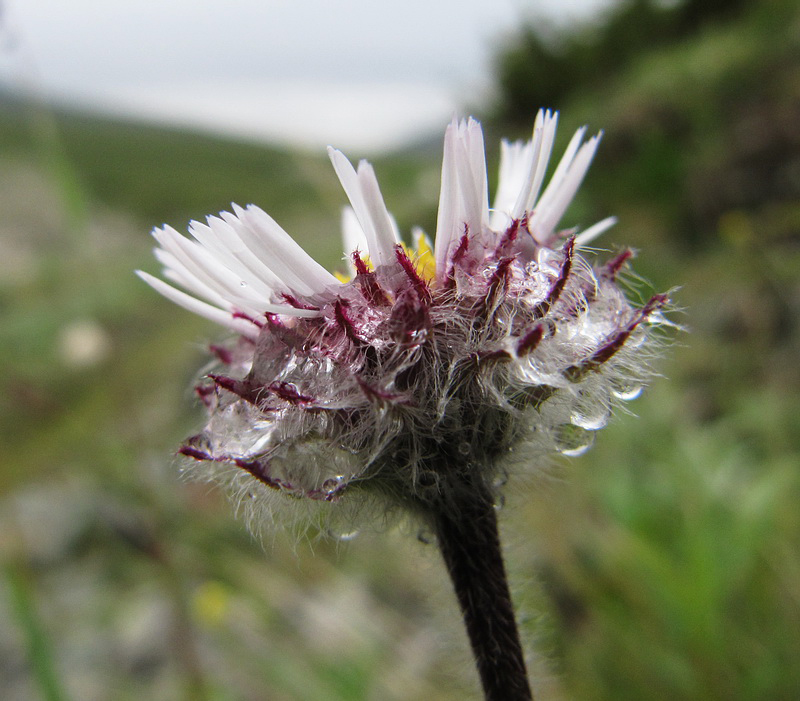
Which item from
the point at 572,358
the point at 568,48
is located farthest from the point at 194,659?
the point at 568,48

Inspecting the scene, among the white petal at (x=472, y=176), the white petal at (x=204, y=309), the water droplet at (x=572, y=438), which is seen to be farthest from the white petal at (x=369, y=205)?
the water droplet at (x=572, y=438)

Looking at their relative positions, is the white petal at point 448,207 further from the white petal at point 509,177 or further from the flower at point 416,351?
the white petal at point 509,177

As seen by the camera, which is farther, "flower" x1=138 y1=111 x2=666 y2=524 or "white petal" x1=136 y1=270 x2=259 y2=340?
"white petal" x1=136 y1=270 x2=259 y2=340

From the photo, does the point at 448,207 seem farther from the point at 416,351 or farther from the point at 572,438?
the point at 572,438

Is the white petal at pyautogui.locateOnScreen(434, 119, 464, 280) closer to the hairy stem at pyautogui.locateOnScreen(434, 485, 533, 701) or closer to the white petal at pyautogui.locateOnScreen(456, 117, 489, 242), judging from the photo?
the white petal at pyautogui.locateOnScreen(456, 117, 489, 242)

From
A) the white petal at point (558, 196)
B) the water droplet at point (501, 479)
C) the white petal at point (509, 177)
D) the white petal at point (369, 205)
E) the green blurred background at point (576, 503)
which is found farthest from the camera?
the green blurred background at point (576, 503)

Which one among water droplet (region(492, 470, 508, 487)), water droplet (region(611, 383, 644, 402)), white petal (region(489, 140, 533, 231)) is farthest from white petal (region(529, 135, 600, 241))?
water droplet (region(492, 470, 508, 487))
